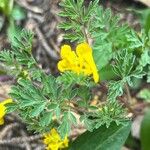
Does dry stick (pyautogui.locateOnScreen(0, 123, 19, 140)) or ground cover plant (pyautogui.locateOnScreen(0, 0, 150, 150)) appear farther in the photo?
dry stick (pyautogui.locateOnScreen(0, 123, 19, 140))

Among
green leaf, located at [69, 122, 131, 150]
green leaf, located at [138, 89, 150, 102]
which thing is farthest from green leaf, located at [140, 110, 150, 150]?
green leaf, located at [69, 122, 131, 150]

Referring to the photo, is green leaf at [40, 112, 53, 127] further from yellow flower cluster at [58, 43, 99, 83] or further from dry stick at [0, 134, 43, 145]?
dry stick at [0, 134, 43, 145]

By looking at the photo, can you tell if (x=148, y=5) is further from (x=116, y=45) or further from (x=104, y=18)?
(x=104, y=18)

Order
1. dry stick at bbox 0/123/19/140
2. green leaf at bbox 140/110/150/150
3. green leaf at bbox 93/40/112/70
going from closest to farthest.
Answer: green leaf at bbox 93/40/112/70 → green leaf at bbox 140/110/150/150 → dry stick at bbox 0/123/19/140

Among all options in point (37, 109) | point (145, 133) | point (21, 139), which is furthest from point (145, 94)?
point (37, 109)

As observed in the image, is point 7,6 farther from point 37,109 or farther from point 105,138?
point 37,109

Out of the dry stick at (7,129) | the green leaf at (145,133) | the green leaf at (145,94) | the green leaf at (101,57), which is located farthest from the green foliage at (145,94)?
the dry stick at (7,129)

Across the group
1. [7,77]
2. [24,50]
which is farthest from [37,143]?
[24,50]

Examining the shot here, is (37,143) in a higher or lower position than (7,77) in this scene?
lower
